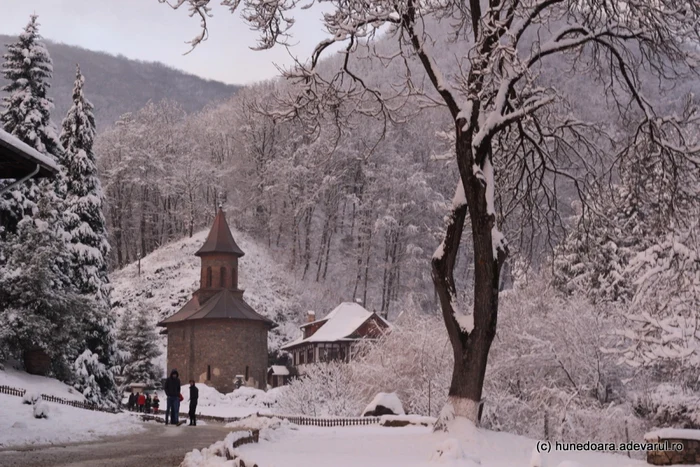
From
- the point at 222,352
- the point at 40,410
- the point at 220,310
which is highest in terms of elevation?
the point at 220,310

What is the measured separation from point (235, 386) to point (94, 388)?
972 inches

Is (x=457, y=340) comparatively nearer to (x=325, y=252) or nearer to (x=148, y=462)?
(x=148, y=462)

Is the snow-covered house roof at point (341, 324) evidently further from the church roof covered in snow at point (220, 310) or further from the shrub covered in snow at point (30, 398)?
the shrub covered in snow at point (30, 398)

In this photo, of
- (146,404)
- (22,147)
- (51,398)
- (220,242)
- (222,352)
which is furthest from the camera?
(220,242)

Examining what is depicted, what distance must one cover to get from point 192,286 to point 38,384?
41.2 meters

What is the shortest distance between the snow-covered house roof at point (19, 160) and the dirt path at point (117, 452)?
5.17 m

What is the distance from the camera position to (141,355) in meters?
48.4

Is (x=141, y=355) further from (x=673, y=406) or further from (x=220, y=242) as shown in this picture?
(x=673, y=406)

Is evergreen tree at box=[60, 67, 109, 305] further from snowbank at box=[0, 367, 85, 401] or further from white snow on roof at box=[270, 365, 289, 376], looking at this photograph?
white snow on roof at box=[270, 365, 289, 376]

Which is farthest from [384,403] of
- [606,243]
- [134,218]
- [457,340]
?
[134,218]

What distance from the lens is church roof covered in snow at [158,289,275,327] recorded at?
56594 mm

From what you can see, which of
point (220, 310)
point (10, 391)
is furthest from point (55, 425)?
point (220, 310)

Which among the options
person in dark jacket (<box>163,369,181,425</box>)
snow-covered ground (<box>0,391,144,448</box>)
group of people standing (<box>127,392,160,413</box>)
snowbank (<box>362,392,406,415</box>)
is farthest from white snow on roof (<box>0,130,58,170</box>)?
group of people standing (<box>127,392,160,413</box>)

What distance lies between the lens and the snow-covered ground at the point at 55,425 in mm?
17125
